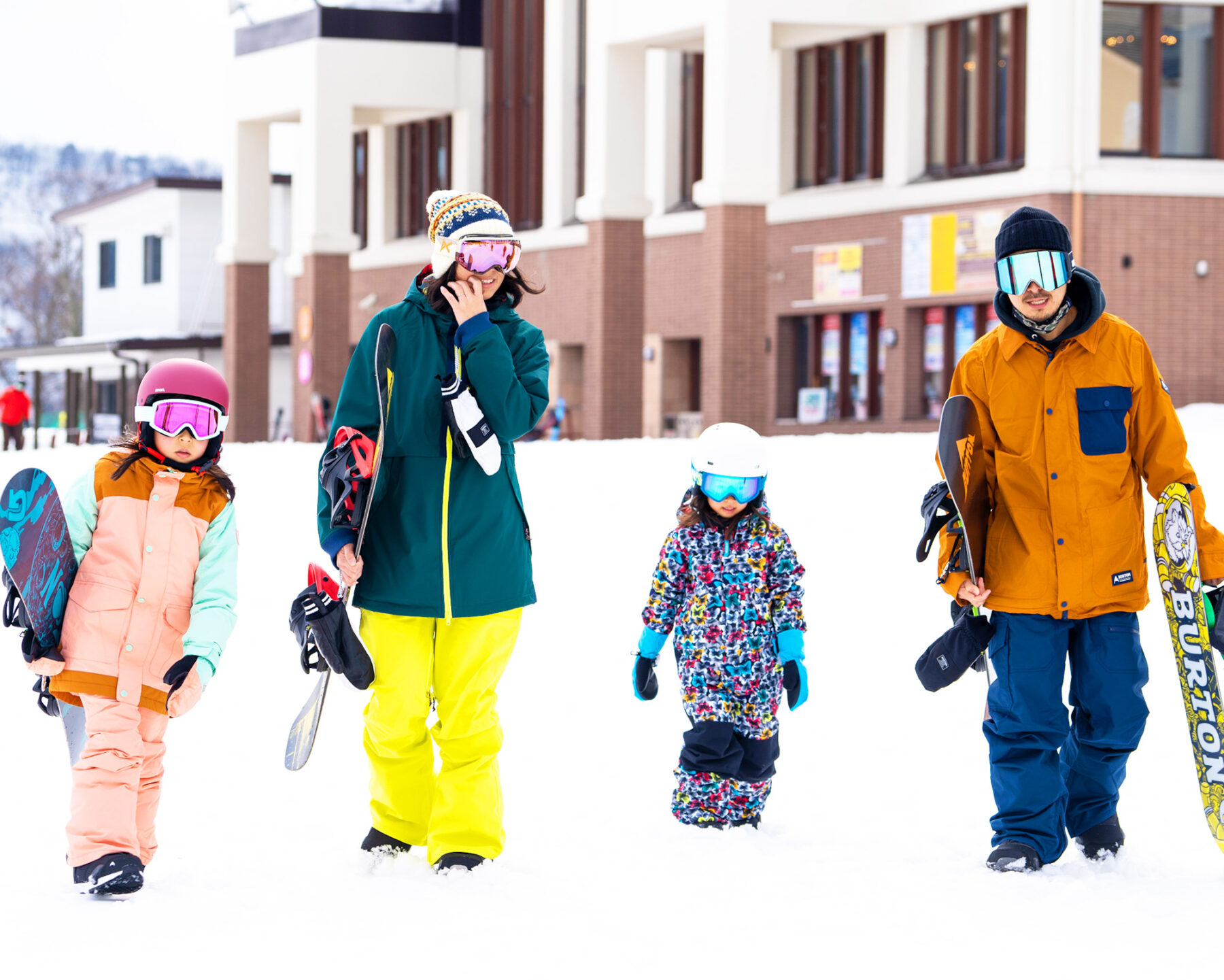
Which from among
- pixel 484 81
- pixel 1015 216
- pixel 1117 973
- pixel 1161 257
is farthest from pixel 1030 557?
pixel 484 81

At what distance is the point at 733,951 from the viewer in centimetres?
386

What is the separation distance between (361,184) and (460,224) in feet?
101

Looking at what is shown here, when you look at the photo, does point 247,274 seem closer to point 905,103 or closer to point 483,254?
point 905,103

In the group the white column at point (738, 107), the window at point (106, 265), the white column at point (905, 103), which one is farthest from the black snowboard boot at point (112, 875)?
the window at point (106, 265)

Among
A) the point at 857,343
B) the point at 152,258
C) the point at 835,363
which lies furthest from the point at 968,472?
the point at 152,258

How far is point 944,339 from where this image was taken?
2252cm

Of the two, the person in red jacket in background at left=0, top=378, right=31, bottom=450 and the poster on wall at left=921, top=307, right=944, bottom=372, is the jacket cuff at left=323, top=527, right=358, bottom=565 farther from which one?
the person in red jacket in background at left=0, top=378, right=31, bottom=450

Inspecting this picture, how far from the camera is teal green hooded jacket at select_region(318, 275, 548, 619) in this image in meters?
4.45

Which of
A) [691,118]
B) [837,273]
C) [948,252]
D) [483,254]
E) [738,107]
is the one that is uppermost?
[691,118]

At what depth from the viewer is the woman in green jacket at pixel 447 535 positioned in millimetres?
4469

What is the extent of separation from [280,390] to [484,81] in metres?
12.1

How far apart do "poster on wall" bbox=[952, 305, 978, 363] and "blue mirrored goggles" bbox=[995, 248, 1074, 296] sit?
697 inches

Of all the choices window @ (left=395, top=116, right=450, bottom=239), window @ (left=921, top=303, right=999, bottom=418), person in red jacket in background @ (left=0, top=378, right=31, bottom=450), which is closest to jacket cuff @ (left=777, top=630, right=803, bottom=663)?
window @ (left=921, top=303, right=999, bottom=418)

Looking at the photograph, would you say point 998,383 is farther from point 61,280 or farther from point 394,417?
point 61,280
